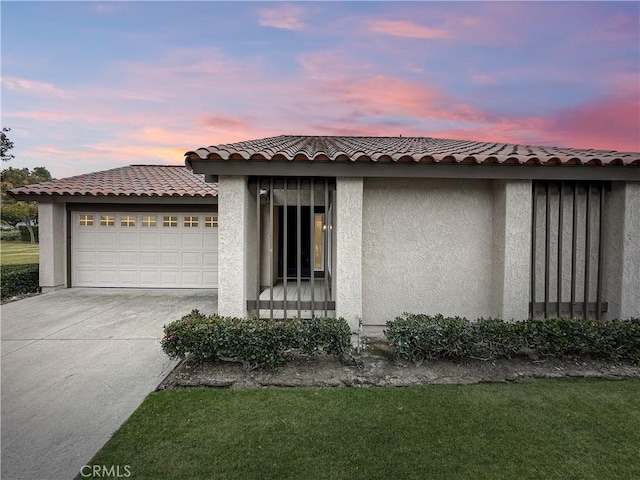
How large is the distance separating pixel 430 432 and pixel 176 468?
263cm

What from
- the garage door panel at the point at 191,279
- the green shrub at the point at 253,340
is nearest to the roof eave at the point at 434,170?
the green shrub at the point at 253,340

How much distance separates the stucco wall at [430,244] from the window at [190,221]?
278 inches

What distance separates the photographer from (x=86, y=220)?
1094 cm

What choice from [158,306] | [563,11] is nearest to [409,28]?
[563,11]

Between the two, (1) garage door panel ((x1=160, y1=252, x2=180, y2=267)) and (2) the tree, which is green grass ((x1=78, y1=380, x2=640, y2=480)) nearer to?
(1) garage door panel ((x1=160, y1=252, x2=180, y2=267))

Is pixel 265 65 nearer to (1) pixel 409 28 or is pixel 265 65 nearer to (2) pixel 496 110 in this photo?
(1) pixel 409 28

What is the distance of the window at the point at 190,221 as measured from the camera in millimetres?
11062

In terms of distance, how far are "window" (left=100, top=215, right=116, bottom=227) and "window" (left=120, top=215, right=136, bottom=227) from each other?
29 cm

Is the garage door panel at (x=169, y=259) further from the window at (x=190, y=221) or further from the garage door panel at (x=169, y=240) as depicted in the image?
the window at (x=190, y=221)

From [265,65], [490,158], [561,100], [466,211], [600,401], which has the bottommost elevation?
[600,401]

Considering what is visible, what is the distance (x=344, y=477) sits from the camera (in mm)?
2762

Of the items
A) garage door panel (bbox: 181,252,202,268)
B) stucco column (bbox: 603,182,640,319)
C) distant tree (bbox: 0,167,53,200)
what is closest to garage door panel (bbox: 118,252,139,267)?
garage door panel (bbox: 181,252,202,268)

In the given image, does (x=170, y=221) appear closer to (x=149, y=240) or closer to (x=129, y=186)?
(x=149, y=240)

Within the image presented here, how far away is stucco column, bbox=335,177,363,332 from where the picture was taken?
6000 millimetres
